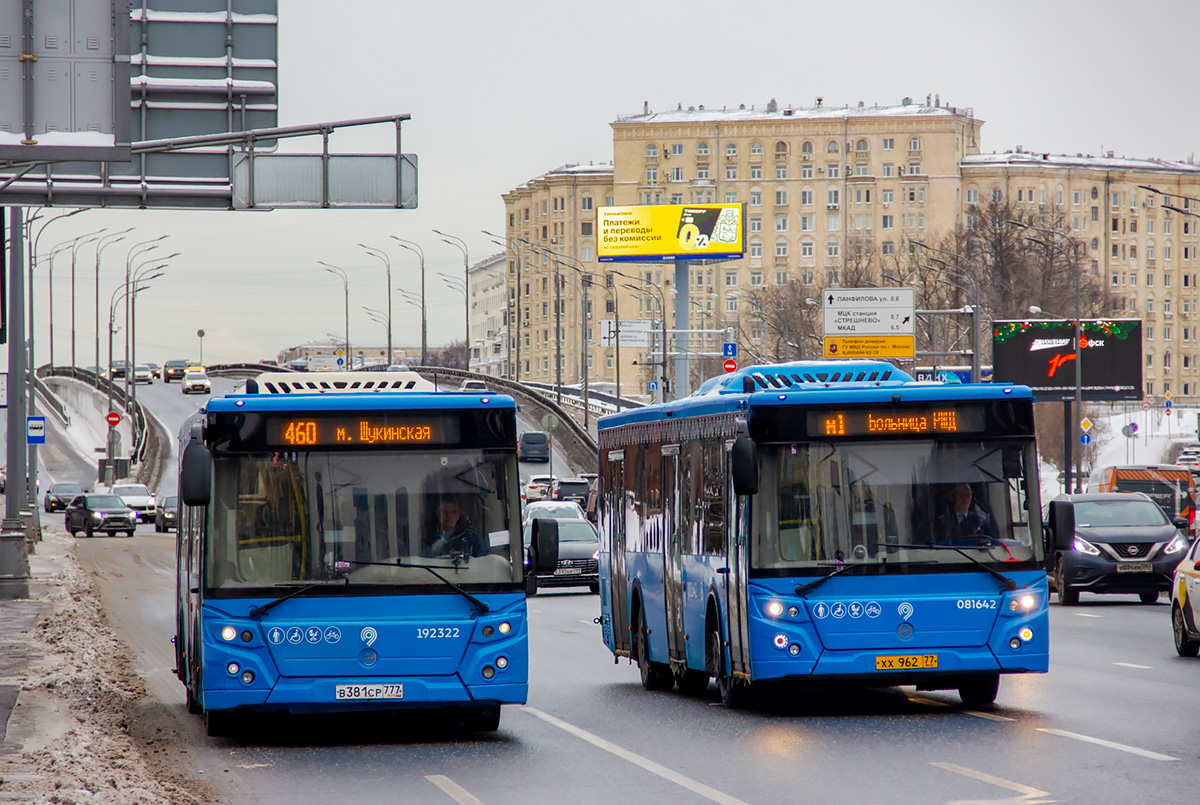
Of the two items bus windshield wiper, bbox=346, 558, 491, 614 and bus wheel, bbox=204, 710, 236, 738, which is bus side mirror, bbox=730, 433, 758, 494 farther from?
bus wheel, bbox=204, 710, 236, 738

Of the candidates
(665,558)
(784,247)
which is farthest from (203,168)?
(784,247)

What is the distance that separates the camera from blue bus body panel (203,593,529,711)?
12188 mm

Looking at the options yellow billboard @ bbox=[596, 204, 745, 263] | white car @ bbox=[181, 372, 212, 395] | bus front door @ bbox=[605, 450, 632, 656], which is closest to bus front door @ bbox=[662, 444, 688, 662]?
bus front door @ bbox=[605, 450, 632, 656]

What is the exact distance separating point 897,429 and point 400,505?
389cm

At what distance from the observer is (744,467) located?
A: 13273mm

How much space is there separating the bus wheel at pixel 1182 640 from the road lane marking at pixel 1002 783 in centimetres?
849

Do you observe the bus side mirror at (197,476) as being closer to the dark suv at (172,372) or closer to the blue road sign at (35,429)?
the blue road sign at (35,429)

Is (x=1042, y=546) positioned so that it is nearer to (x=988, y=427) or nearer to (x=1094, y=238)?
(x=988, y=427)

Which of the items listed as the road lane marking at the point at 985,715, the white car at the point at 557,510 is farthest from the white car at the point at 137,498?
the road lane marking at the point at 985,715

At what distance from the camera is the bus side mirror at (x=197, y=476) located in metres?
11.9

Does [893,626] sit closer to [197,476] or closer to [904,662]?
[904,662]

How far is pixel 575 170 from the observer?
616 ft

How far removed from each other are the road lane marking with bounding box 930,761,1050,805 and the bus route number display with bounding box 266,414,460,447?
405cm

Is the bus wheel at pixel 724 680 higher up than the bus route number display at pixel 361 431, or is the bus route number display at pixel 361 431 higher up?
the bus route number display at pixel 361 431
